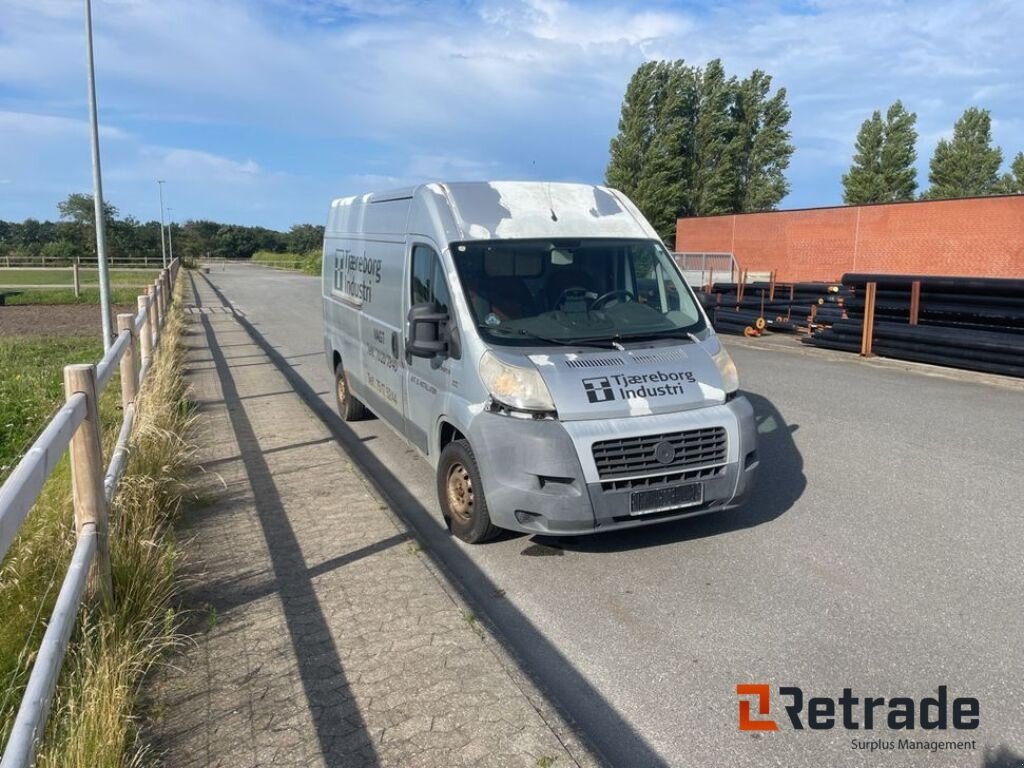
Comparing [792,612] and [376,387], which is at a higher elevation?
[376,387]

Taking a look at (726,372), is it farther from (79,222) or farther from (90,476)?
(79,222)

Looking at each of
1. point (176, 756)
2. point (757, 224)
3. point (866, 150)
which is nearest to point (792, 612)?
point (176, 756)

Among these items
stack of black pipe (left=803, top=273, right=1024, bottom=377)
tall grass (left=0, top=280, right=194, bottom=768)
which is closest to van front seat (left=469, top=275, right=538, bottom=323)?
tall grass (left=0, top=280, right=194, bottom=768)

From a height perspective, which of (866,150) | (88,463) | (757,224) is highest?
(866,150)

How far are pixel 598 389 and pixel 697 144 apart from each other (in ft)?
190

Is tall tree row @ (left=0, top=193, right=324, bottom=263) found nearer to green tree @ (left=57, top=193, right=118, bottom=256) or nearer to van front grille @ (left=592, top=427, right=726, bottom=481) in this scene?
green tree @ (left=57, top=193, right=118, bottom=256)

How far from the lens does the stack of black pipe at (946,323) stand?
11473 mm

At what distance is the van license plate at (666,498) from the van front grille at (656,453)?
107 mm

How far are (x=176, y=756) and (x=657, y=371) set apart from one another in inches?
125

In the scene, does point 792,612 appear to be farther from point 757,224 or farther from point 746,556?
point 757,224

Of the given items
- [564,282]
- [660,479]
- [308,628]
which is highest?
[564,282]

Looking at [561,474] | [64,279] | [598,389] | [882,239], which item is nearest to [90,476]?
[561,474]

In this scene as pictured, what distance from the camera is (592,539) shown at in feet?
16.9

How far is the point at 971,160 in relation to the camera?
5491cm
